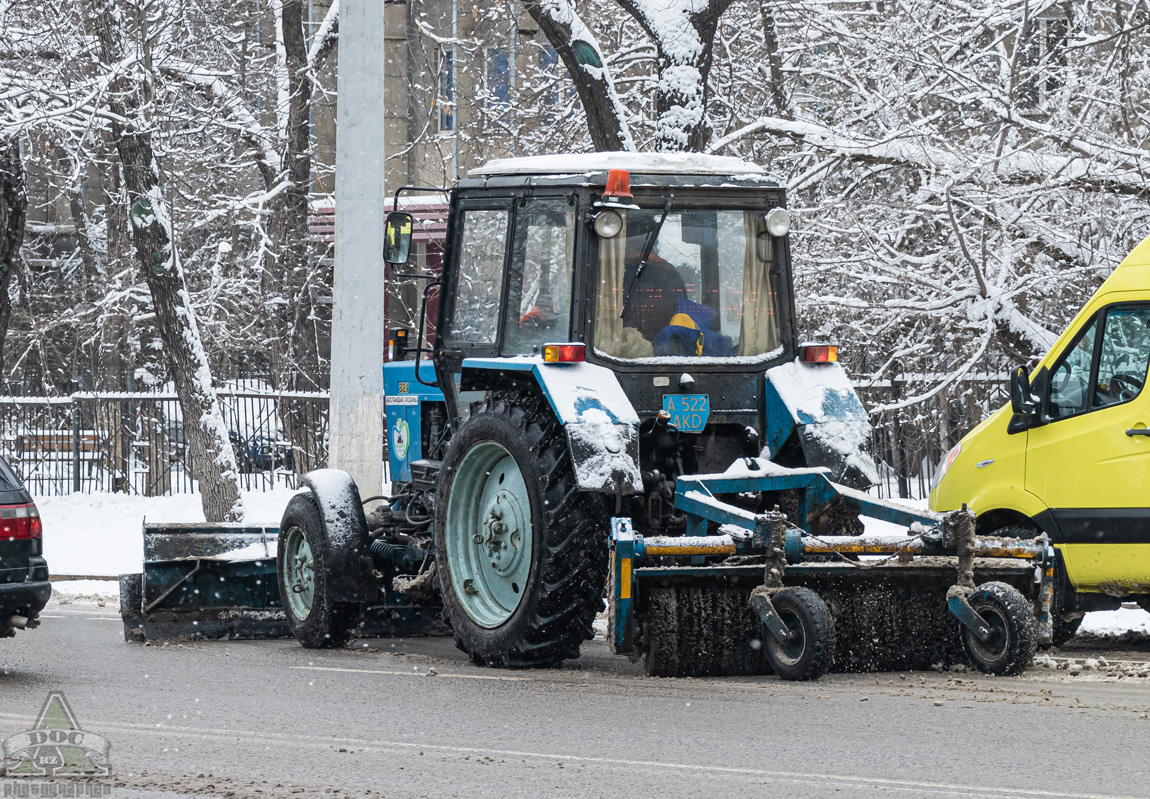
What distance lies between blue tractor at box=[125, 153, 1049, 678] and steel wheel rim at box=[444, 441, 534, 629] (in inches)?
0.5

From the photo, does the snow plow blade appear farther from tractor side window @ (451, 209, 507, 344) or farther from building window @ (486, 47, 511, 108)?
building window @ (486, 47, 511, 108)

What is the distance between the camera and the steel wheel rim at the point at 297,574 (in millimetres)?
10086

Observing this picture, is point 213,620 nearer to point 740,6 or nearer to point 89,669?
point 89,669

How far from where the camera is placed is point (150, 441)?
2175 centimetres

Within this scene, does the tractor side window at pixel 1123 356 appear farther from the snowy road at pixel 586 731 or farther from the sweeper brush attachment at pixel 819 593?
the snowy road at pixel 586 731

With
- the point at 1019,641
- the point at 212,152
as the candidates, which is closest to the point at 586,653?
the point at 1019,641

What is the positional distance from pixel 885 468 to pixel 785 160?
168 inches

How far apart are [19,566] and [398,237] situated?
273cm

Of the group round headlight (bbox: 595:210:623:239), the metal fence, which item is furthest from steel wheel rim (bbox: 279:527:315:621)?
the metal fence

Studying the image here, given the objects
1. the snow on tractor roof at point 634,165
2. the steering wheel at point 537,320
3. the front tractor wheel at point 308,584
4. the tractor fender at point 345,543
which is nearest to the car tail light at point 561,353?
the steering wheel at point 537,320

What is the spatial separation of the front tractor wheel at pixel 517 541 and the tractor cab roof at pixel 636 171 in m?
1.28

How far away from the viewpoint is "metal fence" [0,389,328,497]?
21219mm

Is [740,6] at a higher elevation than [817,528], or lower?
higher

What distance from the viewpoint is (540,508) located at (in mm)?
8188
